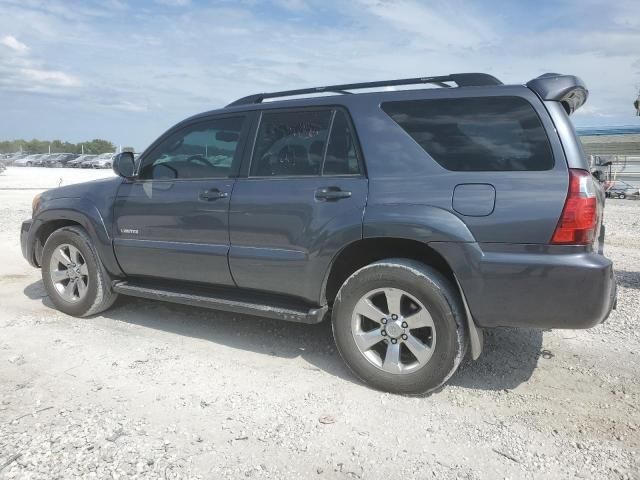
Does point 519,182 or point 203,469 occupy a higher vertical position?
point 519,182

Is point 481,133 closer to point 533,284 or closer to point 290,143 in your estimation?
point 533,284

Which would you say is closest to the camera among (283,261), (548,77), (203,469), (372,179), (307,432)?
(203,469)

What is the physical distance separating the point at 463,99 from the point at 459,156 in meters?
0.36

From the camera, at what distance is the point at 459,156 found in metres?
3.20

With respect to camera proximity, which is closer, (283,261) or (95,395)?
(95,395)

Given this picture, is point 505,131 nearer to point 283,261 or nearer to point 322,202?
point 322,202

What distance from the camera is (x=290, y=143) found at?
12.6ft

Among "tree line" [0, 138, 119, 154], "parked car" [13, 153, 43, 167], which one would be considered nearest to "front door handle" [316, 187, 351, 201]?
"parked car" [13, 153, 43, 167]

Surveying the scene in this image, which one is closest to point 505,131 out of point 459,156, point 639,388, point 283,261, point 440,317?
point 459,156

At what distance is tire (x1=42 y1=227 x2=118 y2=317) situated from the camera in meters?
4.67

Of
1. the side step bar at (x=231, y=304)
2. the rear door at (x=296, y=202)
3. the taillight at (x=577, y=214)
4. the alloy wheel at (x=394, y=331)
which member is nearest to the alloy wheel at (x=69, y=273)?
the side step bar at (x=231, y=304)

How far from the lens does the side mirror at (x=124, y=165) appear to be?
4.40 meters

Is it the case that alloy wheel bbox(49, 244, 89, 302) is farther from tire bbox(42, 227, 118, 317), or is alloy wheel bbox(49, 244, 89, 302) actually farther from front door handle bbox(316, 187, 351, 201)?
front door handle bbox(316, 187, 351, 201)

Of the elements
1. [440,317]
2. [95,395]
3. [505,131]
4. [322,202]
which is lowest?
[95,395]
